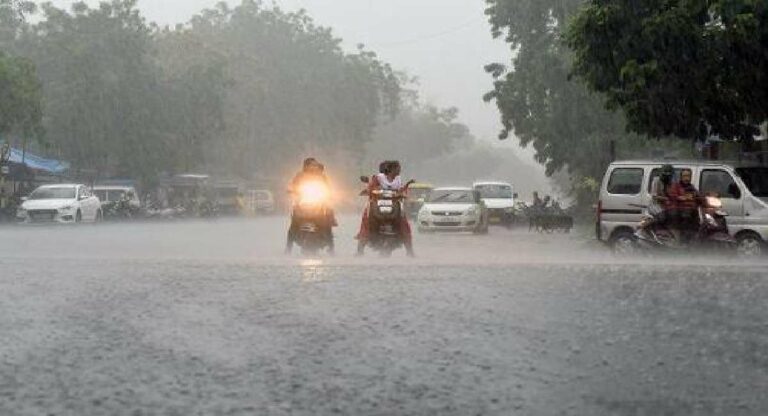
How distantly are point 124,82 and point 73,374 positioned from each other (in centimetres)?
5146

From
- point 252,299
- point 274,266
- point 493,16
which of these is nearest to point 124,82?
point 493,16

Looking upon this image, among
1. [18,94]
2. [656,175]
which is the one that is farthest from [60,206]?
[656,175]

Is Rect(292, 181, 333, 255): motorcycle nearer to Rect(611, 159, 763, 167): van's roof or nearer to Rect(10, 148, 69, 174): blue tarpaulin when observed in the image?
Rect(611, 159, 763, 167): van's roof

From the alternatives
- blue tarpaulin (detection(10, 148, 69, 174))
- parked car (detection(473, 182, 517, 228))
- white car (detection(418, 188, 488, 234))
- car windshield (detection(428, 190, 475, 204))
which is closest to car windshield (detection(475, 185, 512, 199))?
parked car (detection(473, 182, 517, 228))

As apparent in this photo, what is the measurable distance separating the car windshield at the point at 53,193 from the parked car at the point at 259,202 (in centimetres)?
2727

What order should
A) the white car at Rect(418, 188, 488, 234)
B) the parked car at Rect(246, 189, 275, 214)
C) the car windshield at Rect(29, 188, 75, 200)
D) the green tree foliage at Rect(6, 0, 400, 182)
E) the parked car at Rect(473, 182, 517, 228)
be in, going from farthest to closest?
the parked car at Rect(246, 189, 275, 214)
the green tree foliage at Rect(6, 0, 400, 182)
the parked car at Rect(473, 182, 517, 228)
the car windshield at Rect(29, 188, 75, 200)
the white car at Rect(418, 188, 488, 234)

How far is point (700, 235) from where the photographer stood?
17.1m

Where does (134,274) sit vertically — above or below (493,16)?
below

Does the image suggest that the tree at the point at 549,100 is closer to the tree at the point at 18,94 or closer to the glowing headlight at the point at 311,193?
the tree at the point at 18,94

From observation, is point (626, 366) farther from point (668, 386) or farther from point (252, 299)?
point (252, 299)

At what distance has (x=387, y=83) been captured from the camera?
8831 cm

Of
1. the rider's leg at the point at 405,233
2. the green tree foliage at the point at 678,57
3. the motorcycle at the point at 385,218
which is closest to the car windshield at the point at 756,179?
the green tree foliage at the point at 678,57

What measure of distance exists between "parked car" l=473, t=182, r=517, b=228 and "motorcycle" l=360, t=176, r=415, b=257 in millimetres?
20792

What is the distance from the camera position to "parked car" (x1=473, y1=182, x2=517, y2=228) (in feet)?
130
